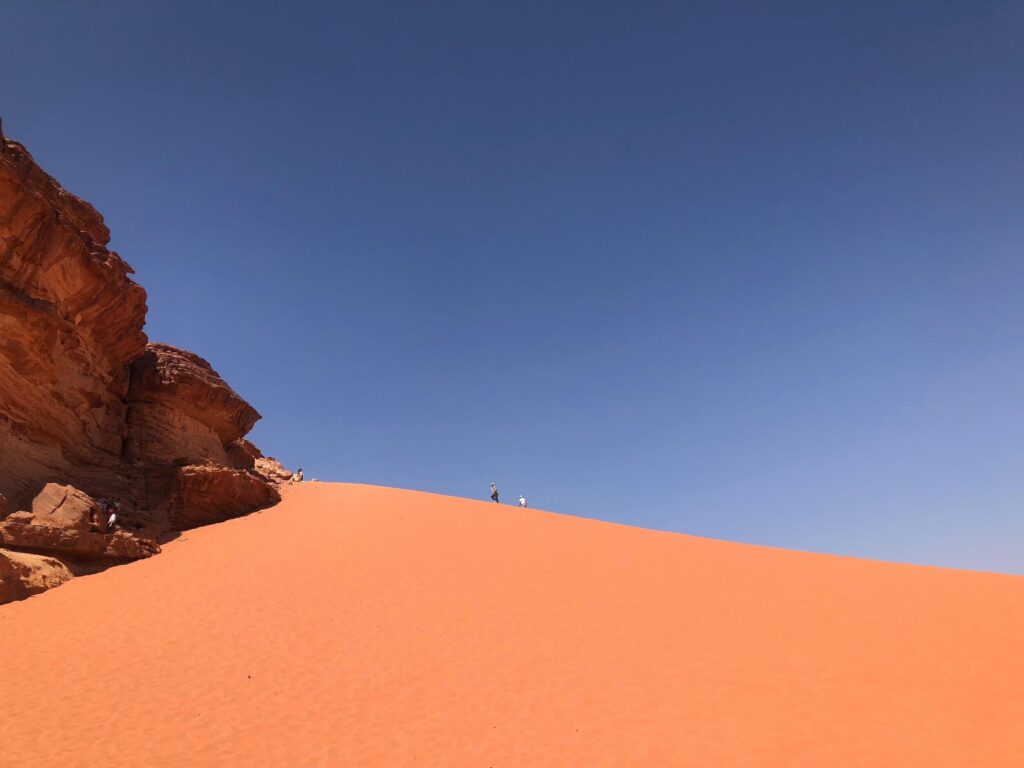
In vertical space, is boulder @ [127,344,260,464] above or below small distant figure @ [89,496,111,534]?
above

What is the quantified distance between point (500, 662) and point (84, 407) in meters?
15.7

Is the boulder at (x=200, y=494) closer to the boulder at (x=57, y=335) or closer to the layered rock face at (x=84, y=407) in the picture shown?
the layered rock face at (x=84, y=407)

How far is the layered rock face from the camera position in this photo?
47.9ft

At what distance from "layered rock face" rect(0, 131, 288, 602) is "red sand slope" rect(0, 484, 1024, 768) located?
161 centimetres

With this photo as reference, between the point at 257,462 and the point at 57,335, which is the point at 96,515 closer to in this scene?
the point at 57,335

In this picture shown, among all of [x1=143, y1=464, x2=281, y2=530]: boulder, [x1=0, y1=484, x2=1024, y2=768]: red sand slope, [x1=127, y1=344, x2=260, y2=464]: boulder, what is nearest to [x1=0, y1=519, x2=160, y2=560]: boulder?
[x1=0, y1=484, x2=1024, y2=768]: red sand slope

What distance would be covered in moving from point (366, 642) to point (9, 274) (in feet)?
45.6

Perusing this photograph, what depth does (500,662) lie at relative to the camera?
454 inches

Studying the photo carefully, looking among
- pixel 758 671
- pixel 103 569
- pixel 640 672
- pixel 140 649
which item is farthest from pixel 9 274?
pixel 758 671

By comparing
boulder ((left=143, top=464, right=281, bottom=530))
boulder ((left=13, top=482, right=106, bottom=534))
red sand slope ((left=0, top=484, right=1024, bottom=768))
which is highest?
boulder ((left=143, top=464, right=281, bottom=530))

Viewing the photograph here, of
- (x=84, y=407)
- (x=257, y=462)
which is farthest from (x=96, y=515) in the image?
(x=257, y=462)

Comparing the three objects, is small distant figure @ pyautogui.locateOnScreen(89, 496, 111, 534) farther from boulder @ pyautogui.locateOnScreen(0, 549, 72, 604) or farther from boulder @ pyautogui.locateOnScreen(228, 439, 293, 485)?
boulder @ pyautogui.locateOnScreen(228, 439, 293, 485)

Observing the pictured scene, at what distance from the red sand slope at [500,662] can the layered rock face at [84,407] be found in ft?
5.28

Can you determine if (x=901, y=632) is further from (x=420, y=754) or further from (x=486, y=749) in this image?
(x=420, y=754)
